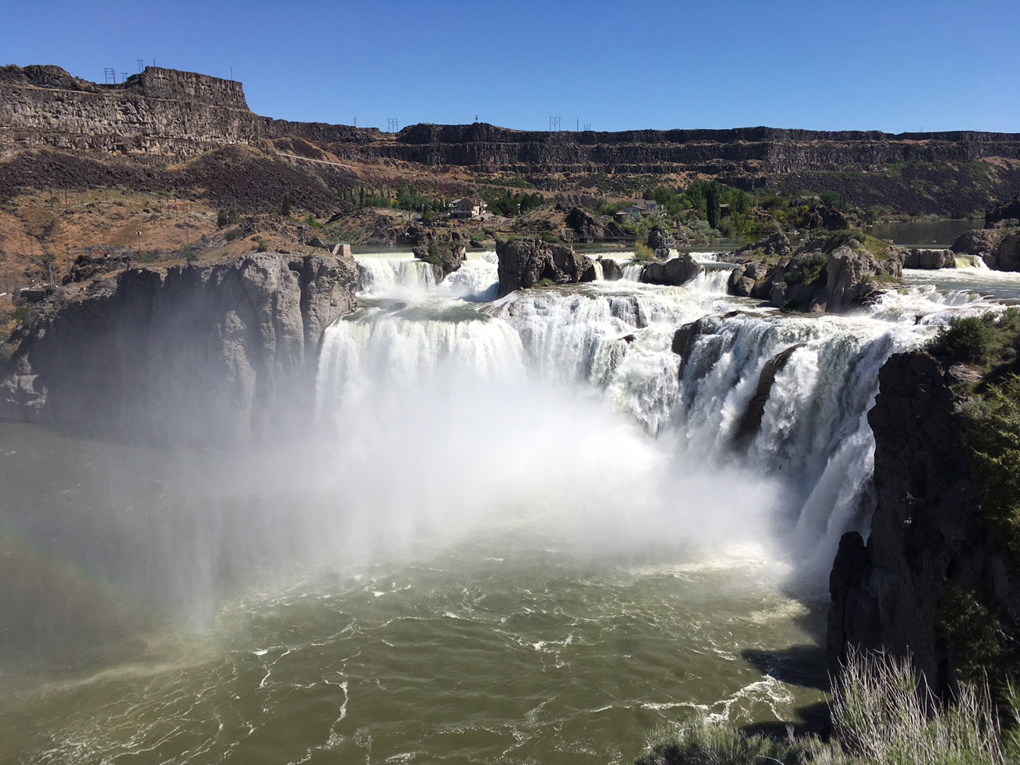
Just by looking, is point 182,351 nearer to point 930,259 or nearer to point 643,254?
point 643,254

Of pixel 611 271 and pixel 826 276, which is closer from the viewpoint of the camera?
pixel 826 276

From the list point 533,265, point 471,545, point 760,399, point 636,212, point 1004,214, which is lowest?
point 471,545

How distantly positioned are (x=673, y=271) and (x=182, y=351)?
76.2 feet

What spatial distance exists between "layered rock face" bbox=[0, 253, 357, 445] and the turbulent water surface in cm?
148

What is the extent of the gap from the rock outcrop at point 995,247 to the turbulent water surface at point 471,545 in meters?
3.84

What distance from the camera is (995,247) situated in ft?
Answer: 112

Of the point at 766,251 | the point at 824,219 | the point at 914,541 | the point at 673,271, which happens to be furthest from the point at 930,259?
the point at 824,219

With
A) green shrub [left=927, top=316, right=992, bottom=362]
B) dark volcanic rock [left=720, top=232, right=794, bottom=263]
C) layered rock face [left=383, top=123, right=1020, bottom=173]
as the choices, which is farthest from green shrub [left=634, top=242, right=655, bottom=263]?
layered rock face [left=383, top=123, right=1020, bottom=173]

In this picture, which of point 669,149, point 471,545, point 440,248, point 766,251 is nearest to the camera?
point 471,545

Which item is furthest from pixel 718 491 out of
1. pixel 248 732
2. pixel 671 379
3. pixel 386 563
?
pixel 248 732

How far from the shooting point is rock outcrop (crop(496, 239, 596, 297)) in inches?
1373

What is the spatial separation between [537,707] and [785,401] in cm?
1176

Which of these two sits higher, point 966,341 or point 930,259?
point 930,259

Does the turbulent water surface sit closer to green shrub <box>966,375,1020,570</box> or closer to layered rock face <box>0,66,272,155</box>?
green shrub <box>966,375,1020,570</box>
